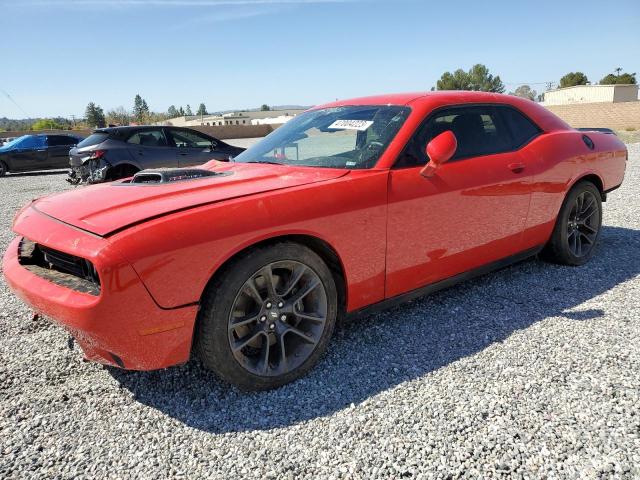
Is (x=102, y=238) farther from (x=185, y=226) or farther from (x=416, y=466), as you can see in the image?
(x=416, y=466)

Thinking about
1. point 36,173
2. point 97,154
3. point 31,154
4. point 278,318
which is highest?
point 97,154

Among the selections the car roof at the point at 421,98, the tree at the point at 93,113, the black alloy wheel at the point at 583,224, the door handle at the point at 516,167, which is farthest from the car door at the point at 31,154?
the tree at the point at 93,113

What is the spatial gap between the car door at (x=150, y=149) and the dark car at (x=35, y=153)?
7830mm

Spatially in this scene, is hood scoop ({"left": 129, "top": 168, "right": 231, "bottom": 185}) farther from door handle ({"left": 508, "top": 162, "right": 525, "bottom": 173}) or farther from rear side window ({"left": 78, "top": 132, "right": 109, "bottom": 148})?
rear side window ({"left": 78, "top": 132, "right": 109, "bottom": 148})

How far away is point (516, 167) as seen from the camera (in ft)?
11.4

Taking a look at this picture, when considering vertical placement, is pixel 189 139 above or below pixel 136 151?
above

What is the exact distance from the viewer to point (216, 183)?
267 centimetres

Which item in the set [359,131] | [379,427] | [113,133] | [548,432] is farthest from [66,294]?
[113,133]

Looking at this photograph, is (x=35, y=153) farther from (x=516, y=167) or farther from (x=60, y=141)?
(x=516, y=167)

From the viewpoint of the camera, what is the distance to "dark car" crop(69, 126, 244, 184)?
344 inches

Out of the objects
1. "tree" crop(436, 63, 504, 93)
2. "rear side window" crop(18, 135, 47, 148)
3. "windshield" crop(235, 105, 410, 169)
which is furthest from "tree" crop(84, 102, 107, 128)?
"windshield" crop(235, 105, 410, 169)

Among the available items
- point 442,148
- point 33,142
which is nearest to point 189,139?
point 442,148

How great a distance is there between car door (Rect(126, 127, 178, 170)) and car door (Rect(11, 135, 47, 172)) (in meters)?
8.08

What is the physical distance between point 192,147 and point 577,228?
7200mm
